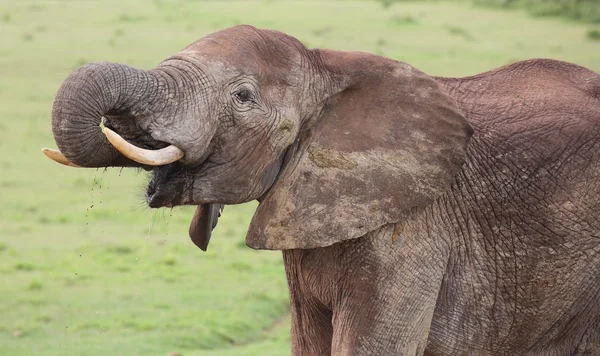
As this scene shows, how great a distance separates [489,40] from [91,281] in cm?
1307

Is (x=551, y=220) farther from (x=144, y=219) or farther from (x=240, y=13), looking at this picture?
(x=240, y=13)

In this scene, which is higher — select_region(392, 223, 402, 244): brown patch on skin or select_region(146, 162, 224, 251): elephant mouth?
select_region(146, 162, 224, 251): elephant mouth

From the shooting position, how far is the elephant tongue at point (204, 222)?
510cm

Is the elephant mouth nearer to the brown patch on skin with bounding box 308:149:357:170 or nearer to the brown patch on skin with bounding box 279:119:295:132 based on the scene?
the brown patch on skin with bounding box 279:119:295:132

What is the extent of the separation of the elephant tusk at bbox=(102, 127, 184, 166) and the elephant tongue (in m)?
0.84

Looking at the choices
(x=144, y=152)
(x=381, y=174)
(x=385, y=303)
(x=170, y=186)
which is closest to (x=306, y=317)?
(x=385, y=303)

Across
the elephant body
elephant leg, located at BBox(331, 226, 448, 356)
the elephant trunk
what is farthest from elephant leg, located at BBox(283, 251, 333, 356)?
the elephant trunk

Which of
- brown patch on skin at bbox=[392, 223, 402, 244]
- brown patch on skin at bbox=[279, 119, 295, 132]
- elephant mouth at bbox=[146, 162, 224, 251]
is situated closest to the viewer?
elephant mouth at bbox=[146, 162, 224, 251]

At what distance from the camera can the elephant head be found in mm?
4254

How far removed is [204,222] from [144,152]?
1038mm

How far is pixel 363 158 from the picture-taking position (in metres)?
4.75

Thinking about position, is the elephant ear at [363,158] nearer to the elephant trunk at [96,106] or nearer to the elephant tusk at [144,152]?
the elephant tusk at [144,152]

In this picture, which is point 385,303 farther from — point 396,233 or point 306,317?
point 306,317

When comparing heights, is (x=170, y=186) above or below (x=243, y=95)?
below
